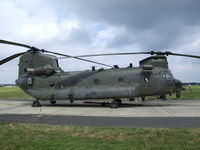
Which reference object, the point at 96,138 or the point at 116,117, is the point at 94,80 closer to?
the point at 116,117

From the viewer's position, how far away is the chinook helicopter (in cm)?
1733

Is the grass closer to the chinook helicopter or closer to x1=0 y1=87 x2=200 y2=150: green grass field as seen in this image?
x1=0 y1=87 x2=200 y2=150: green grass field

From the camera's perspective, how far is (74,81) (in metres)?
19.1

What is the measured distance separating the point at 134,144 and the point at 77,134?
2308 mm

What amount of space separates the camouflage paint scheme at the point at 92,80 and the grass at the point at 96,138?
362 inches

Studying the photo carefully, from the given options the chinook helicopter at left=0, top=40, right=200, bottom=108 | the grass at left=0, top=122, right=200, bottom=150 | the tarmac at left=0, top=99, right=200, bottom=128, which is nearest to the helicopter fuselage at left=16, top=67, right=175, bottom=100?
the chinook helicopter at left=0, top=40, right=200, bottom=108

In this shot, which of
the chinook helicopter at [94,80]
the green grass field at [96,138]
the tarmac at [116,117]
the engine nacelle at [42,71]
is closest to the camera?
the green grass field at [96,138]

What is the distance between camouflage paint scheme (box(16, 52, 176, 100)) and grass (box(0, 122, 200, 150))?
919cm

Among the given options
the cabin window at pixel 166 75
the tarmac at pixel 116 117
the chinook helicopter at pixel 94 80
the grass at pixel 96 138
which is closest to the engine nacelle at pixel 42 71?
the chinook helicopter at pixel 94 80

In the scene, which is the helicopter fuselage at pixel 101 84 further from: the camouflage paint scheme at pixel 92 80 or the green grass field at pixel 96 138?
the green grass field at pixel 96 138

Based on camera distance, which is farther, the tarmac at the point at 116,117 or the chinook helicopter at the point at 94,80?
the chinook helicopter at the point at 94,80

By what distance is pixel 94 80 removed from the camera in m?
18.6

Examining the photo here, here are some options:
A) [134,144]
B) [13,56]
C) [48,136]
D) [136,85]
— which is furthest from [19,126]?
[136,85]

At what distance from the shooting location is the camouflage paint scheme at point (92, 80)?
17359mm
